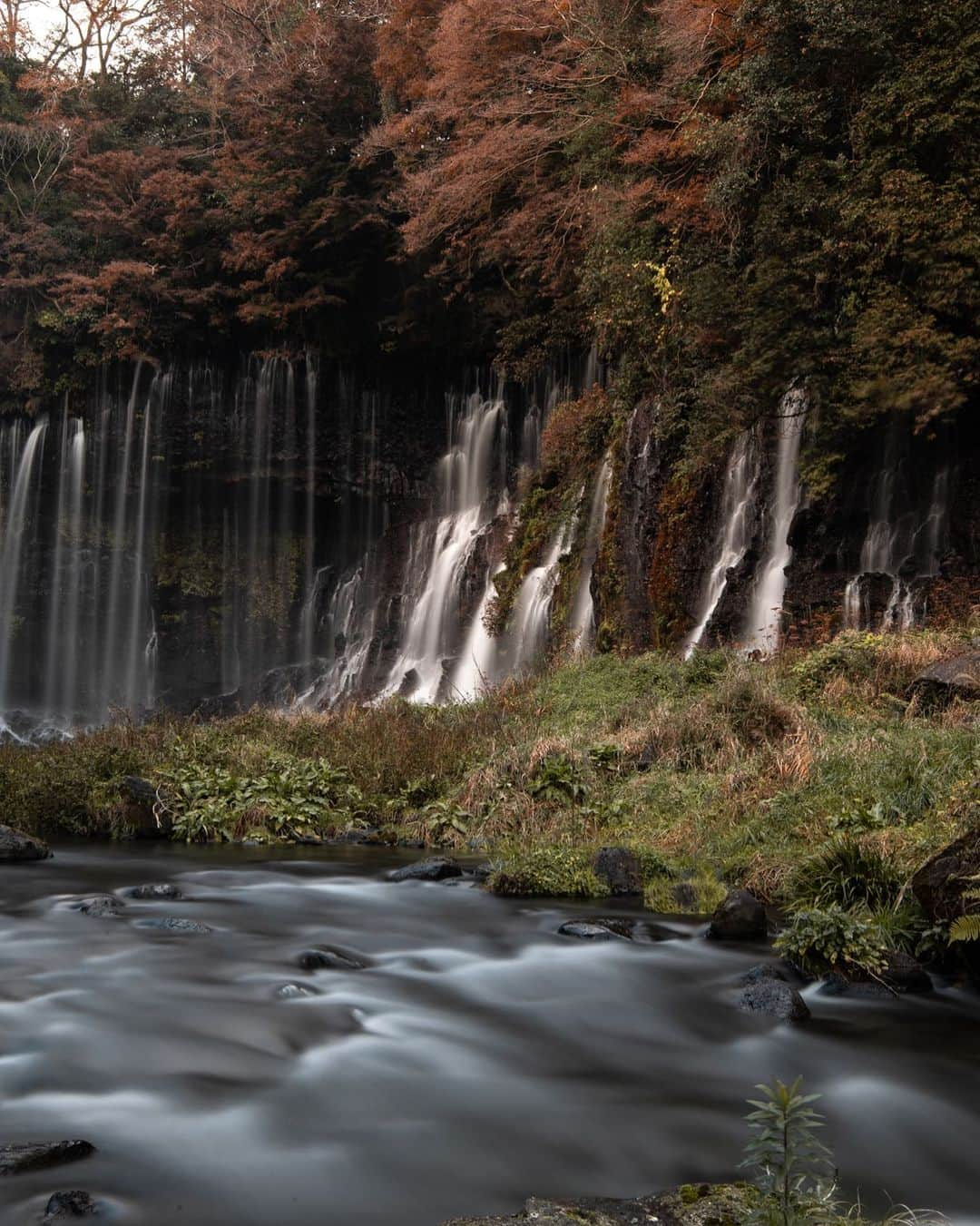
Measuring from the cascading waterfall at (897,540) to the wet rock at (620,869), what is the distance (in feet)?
24.5

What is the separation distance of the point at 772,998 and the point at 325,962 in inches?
96.5

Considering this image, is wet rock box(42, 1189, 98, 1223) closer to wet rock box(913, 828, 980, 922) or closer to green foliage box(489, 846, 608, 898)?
wet rock box(913, 828, 980, 922)

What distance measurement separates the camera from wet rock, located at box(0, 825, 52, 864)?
32.0 feet

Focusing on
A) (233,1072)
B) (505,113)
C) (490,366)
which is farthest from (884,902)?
(490,366)

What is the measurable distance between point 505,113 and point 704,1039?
1992cm

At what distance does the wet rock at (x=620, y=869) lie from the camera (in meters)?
8.79

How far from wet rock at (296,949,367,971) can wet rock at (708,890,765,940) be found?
7.25 feet

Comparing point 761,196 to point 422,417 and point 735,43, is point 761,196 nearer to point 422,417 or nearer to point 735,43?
point 735,43

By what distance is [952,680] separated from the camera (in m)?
11.4

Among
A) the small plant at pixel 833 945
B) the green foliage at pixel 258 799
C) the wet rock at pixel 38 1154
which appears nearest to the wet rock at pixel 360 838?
the green foliage at pixel 258 799

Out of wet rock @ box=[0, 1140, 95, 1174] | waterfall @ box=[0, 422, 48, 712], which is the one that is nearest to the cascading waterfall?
wet rock @ box=[0, 1140, 95, 1174]

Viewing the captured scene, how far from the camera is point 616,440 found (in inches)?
824

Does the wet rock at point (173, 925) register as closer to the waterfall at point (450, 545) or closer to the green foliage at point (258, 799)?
the green foliage at point (258, 799)

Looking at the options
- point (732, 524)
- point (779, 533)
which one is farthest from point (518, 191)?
point (779, 533)
